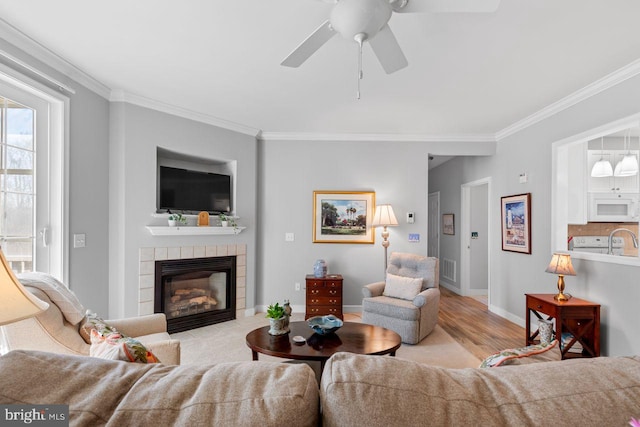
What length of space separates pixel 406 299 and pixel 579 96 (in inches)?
107

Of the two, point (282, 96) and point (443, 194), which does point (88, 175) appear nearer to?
point (282, 96)

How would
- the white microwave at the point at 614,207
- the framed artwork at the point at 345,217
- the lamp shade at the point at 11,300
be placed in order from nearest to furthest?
1. the lamp shade at the point at 11,300
2. the white microwave at the point at 614,207
3. the framed artwork at the point at 345,217

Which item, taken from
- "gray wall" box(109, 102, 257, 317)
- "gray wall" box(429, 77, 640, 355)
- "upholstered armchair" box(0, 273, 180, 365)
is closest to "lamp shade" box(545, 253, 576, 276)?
"gray wall" box(429, 77, 640, 355)

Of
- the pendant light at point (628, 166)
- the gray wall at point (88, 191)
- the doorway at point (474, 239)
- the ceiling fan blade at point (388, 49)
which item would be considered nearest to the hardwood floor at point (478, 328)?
the doorway at point (474, 239)

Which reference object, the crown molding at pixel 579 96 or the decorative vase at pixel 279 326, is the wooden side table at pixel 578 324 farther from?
the decorative vase at pixel 279 326

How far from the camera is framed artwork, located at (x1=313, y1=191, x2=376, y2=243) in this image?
15.9ft

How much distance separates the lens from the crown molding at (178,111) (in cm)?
343

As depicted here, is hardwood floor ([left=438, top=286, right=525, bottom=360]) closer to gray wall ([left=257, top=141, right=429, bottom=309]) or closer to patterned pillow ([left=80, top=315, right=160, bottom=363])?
gray wall ([left=257, top=141, right=429, bottom=309])

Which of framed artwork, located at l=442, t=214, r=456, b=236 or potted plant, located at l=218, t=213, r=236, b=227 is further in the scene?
framed artwork, located at l=442, t=214, r=456, b=236

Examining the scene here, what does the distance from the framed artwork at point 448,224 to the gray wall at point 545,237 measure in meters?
0.39

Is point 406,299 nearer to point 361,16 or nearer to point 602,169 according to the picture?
point 602,169

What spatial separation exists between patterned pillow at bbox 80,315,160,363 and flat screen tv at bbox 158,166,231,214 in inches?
86.1

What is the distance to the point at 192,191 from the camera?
163 inches

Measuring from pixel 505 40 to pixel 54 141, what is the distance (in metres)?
3.65
